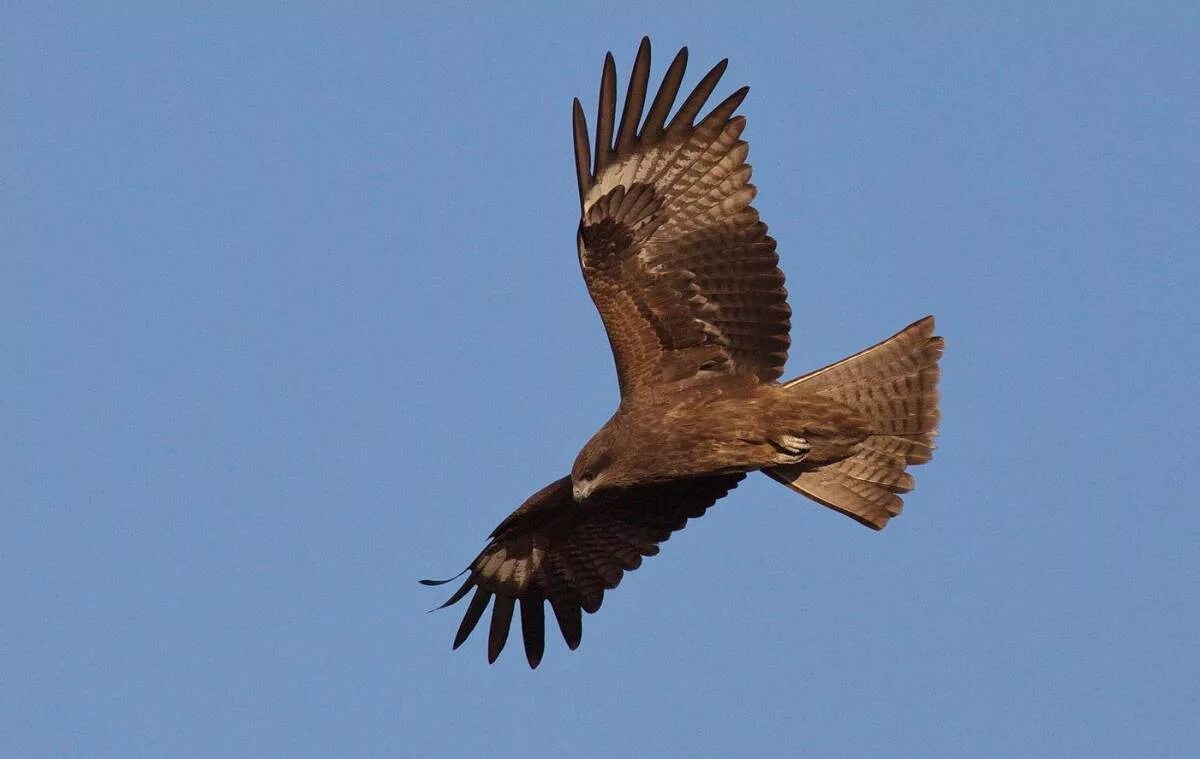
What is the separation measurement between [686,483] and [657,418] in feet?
4.53

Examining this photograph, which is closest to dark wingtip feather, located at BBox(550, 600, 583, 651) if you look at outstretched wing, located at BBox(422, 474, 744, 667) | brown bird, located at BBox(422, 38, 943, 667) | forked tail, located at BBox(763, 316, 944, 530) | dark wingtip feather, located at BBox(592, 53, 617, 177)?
outstretched wing, located at BBox(422, 474, 744, 667)

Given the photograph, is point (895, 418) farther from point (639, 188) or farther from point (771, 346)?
point (639, 188)

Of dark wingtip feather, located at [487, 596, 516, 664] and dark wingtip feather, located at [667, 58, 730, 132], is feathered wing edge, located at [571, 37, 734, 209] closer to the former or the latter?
dark wingtip feather, located at [667, 58, 730, 132]

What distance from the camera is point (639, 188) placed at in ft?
41.1

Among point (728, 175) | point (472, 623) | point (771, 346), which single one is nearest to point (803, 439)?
point (771, 346)

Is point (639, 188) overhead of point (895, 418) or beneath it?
overhead

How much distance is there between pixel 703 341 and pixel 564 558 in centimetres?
228

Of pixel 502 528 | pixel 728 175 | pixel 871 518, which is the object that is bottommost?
pixel 871 518

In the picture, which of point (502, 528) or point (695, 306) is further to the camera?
point (502, 528)

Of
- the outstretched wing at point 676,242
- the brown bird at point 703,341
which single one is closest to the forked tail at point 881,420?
the brown bird at point 703,341

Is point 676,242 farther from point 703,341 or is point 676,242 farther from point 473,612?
point 473,612

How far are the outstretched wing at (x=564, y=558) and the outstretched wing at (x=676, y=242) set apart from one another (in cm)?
142

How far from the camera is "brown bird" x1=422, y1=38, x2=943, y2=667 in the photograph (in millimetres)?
12312

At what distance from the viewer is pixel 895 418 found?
504 inches
